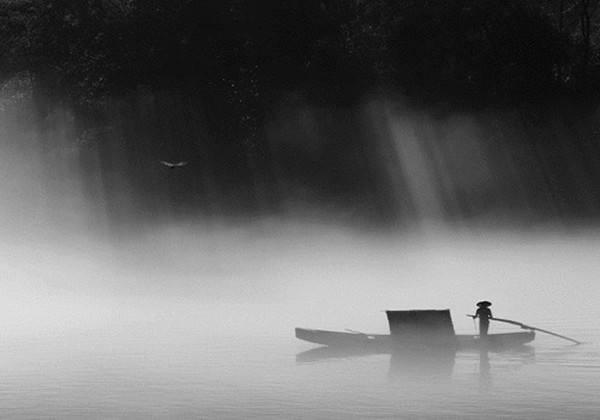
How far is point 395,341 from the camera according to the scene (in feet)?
130

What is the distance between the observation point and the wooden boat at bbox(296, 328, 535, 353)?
1548 inches

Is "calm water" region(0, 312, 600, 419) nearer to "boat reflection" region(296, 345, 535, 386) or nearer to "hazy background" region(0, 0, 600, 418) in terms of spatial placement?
"boat reflection" region(296, 345, 535, 386)

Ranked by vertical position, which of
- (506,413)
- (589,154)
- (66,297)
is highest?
(589,154)

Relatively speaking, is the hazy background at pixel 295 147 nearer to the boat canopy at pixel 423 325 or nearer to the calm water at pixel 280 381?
the calm water at pixel 280 381

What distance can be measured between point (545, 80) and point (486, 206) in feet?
23.8

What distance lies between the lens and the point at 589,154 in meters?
79.3

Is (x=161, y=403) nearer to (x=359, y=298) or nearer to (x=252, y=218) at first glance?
(x=359, y=298)

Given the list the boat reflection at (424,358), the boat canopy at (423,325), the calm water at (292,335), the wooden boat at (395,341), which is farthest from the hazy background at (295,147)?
the boat canopy at (423,325)

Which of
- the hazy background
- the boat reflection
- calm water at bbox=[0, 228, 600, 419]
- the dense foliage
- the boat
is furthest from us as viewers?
the dense foliage

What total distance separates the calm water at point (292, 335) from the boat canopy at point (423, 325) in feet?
2.78

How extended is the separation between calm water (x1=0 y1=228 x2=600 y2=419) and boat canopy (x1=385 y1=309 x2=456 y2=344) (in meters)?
0.85

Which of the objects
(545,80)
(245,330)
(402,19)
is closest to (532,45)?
(545,80)

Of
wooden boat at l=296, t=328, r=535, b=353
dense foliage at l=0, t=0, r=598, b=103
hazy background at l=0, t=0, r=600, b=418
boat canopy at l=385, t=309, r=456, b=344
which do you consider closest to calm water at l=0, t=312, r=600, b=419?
wooden boat at l=296, t=328, r=535, b=353

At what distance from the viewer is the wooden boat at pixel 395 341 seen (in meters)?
39.3
